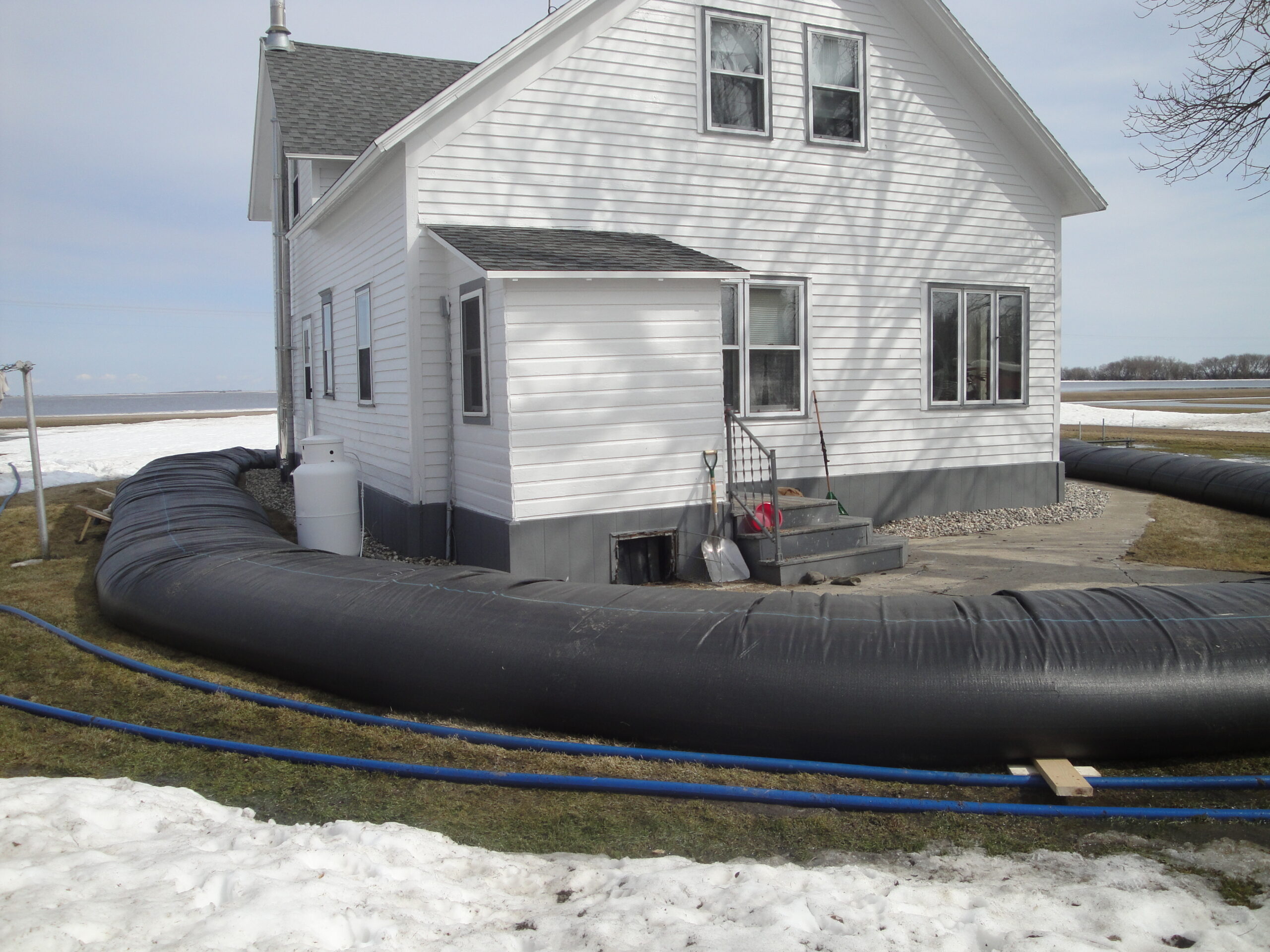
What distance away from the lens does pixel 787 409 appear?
10641 mm

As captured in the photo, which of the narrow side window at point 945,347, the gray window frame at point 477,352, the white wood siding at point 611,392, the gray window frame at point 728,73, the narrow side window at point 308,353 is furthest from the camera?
the narrow side window at point 308,353

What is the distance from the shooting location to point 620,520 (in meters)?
8.76

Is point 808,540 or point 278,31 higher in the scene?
point 278,31

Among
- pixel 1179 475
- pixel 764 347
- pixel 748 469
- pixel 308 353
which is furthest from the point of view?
pixel 308 353

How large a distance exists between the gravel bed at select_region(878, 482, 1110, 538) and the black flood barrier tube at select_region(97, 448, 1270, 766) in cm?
578

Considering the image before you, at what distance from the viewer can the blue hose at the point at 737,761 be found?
418 cm

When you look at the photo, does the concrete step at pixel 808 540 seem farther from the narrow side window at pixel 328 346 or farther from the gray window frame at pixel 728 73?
the narrow side window at pixel 328 346

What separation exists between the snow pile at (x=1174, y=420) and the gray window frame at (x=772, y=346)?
67.1 ft

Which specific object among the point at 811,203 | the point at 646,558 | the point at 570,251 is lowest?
the point at 646,558

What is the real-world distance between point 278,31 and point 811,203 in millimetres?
9612

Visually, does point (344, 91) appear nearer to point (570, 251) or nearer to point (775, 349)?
point (570, 251)

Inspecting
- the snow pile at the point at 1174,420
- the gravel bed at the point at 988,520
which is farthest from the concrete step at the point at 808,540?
the snow pile at the point at 1174,420

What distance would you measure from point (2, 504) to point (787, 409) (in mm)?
11423

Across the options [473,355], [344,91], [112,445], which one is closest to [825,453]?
[473,355]
